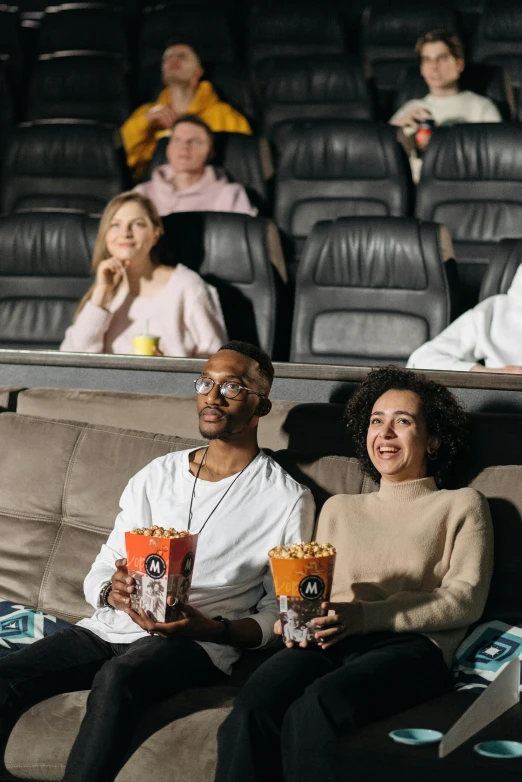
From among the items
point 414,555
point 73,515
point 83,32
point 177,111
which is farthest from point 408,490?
point 83,32

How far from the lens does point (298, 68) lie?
532 cm

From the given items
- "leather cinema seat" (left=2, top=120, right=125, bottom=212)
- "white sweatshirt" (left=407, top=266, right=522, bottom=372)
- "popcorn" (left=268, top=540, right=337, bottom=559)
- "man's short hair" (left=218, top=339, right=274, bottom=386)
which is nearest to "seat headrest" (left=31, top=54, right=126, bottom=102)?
"leather cinema seat" (left=2, top=120, right=125, bottom=212)

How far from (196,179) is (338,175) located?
61 centimetres

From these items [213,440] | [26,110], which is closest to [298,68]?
[26,110]

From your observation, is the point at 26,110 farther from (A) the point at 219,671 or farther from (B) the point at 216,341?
(A) the point at 219,671

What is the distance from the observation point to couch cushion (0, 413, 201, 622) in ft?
7.84

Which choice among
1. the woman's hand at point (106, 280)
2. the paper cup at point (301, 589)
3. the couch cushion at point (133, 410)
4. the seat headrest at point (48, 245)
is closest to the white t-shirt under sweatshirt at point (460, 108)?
the seat headrest at point (48, 245)

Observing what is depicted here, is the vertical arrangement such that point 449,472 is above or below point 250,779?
above

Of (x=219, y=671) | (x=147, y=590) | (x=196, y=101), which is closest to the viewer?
(x=147, y=590)

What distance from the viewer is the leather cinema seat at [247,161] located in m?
4.67

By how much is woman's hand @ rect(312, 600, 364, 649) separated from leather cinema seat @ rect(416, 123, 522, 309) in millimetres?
2593

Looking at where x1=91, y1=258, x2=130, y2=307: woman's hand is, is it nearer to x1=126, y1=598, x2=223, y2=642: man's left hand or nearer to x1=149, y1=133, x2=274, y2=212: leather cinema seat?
x1=149, y1=133, x2=274, y2=212: leather cinema seat

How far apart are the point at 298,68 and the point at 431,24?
86cm

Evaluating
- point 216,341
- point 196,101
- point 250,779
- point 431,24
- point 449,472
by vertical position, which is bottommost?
point 250,779
